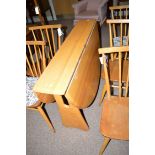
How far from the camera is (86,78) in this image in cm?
169

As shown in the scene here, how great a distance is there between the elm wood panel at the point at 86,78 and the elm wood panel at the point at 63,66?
50 mm

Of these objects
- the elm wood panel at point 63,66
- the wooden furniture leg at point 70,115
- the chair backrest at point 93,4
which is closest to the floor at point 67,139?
the wooden furniture leg at point 70,115

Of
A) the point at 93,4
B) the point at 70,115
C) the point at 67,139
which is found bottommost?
the point at 67,139

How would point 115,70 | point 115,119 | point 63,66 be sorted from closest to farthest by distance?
point 115,119, point 63,66, point 115,70

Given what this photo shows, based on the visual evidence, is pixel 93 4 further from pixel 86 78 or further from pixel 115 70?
pixel 86 78

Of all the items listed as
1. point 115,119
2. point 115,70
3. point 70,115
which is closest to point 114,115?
point 115,119

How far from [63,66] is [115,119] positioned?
2.03ft

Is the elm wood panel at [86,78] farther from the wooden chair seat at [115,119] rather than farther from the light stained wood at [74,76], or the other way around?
the wooden chair seat at [115,119]

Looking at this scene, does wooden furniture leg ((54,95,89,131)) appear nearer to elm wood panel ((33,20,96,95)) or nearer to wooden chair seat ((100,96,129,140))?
elm wood panel ((33,20,96,95))

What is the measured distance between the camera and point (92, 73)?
74.5 inches

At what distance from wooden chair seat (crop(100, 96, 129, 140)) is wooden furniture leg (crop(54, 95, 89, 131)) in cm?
25

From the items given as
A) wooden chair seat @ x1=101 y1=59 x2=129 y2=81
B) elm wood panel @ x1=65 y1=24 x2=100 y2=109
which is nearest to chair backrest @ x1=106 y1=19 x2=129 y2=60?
wooden chair seat @ x1=101 y1=59 x2=129 y2=81
